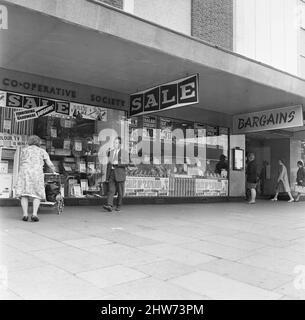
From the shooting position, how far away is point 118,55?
8.76 metres

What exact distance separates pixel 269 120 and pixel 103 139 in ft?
18.4

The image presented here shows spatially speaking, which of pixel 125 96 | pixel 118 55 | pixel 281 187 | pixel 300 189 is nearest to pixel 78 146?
pixel 125 96

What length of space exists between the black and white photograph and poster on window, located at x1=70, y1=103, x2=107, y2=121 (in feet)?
0.11

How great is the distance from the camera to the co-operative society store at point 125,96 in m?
7.66

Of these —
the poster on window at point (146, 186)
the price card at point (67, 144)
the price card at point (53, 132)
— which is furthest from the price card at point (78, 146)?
the poster on window at point (146, 186)

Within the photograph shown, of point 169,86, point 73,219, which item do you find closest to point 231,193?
point 169,86

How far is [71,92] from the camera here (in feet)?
36.4

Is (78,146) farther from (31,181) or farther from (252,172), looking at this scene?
(252,172)

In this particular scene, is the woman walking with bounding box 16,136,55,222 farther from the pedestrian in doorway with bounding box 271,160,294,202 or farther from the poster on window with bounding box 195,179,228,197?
the pedestrian in doorway with bounding box 271,160,294,202

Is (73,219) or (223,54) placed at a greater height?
(223,54)

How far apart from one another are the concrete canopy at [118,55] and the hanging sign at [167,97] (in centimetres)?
23

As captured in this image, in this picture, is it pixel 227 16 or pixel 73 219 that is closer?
pixel 73 219

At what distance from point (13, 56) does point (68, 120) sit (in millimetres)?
2618
